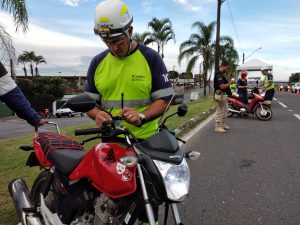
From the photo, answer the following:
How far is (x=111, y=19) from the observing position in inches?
102

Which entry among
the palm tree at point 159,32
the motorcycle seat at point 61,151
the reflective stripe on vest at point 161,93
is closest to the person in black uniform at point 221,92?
the reflective stripe on vest at point 161,93

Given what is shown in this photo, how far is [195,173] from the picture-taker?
237 inches

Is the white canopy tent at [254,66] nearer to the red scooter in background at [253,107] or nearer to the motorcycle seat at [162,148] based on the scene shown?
the red scooter in background at [253,107]

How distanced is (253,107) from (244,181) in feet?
29.1

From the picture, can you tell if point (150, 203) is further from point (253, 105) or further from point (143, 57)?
point (253, 105)

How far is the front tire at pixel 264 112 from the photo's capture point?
44.4ft

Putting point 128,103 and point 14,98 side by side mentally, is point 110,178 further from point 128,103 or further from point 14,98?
point 14,98

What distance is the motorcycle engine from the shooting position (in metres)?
2.45

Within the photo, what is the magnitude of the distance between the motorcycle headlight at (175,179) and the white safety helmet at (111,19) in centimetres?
99

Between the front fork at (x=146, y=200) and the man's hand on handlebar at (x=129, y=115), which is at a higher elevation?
the man's hand on handlebar at (x=129, y=115)

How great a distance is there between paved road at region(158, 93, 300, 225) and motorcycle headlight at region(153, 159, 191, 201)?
1962 mm

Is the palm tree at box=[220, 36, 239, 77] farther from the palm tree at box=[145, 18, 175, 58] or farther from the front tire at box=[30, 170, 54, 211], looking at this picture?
the front tire at box=[30, 170, 54, 211]

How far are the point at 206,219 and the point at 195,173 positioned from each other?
6.24ft

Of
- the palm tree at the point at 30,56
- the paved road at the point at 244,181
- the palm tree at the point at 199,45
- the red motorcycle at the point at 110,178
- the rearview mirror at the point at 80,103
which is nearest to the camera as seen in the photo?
the red motorcycle at the point at 110,178
